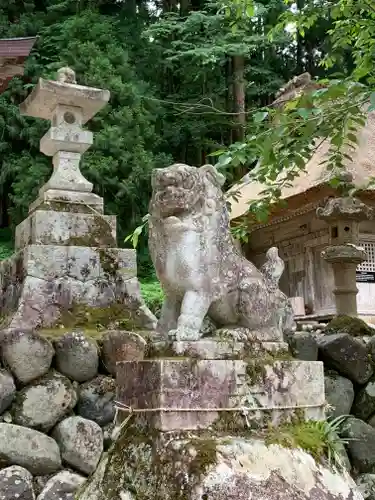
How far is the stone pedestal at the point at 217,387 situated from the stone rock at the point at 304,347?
1658mm

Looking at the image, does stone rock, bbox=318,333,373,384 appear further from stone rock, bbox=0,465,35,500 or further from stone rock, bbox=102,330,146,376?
stone rock, bbox=0,465,35,500

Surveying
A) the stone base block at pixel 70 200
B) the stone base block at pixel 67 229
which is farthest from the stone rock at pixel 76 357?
the stone base block at pixel 70 200

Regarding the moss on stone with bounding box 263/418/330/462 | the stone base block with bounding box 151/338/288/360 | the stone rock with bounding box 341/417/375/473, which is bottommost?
the stone rock with bounding box 341/417/375/473

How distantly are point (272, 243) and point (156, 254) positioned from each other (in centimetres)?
1147

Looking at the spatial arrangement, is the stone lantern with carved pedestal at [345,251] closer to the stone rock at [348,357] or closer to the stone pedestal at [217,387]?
the stone rock at [348,357]

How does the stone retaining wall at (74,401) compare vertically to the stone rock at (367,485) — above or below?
above

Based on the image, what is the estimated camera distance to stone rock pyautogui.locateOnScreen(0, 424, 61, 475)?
3.52 metres

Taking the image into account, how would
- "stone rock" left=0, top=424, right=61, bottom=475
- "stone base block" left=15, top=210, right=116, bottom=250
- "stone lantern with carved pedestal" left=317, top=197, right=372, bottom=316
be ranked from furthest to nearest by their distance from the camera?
"stone lantern with carved pedestal" left=317, top=197, right=372, bottom=316
"stone base block" left=15, top=210, right=116, bottom=250
"stone rock" left=0, top=424, right=61, bottom=475

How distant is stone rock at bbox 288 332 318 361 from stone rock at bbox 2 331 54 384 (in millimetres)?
1658

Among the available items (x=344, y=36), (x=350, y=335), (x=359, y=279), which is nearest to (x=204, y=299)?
(x=350, y=335)

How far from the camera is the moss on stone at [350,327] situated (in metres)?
4.48

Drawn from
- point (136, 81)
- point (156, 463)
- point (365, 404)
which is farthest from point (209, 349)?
point (136, 81)

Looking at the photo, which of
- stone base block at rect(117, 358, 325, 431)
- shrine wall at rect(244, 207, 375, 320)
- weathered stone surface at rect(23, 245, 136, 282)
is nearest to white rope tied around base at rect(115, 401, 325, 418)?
stone base block at rect(117, 358, 325, 431)

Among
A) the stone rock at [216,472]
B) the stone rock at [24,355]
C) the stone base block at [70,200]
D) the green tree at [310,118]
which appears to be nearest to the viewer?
the stone rock at [216,472]
